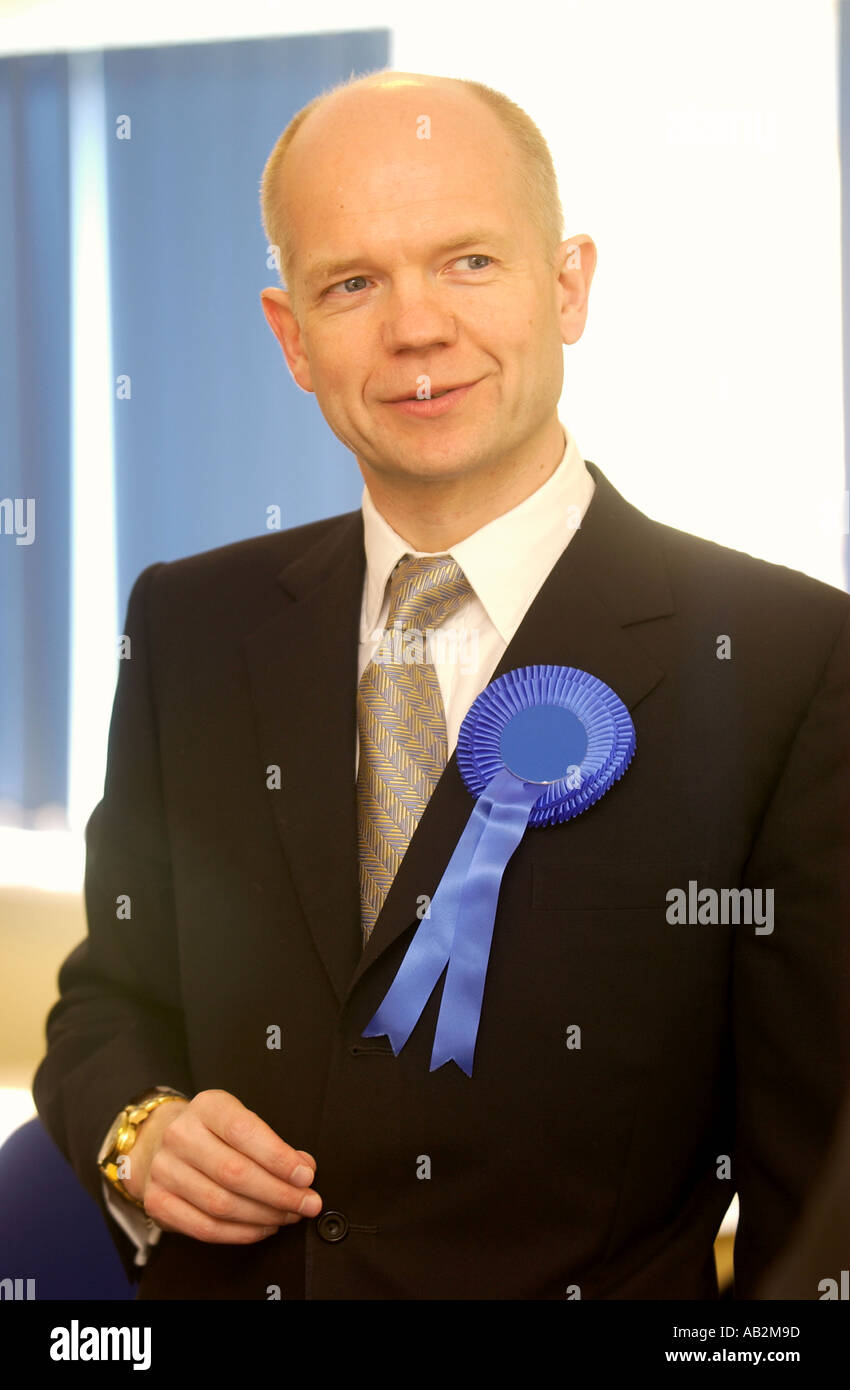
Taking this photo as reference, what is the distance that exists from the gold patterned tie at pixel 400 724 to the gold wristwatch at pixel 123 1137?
0.28 meters

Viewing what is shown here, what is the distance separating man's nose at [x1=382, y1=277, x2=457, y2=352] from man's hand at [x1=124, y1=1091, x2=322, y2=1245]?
0.69m

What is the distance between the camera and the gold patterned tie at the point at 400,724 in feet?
3.67

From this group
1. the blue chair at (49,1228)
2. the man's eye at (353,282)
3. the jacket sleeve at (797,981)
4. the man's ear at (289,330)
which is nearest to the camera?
the jacket sleeve at (797,981)

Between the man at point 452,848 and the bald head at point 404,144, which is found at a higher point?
the bald head at point 404,144

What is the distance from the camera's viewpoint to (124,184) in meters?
3.00

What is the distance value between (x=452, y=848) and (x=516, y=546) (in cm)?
31

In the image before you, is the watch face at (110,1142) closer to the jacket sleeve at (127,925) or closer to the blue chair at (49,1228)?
the jacket sleeve at (127,925)

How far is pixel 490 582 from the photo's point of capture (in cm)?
117

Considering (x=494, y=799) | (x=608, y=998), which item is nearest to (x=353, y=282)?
(x=494, y=799)

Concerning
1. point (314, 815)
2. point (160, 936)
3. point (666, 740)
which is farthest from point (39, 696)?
point (666, 740)

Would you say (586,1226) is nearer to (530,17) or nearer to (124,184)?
(530,17)

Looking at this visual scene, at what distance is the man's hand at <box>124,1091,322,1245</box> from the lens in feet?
3.40

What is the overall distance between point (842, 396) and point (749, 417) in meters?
0.20

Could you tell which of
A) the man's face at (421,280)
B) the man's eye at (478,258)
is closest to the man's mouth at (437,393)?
the man's face at (421,280)
